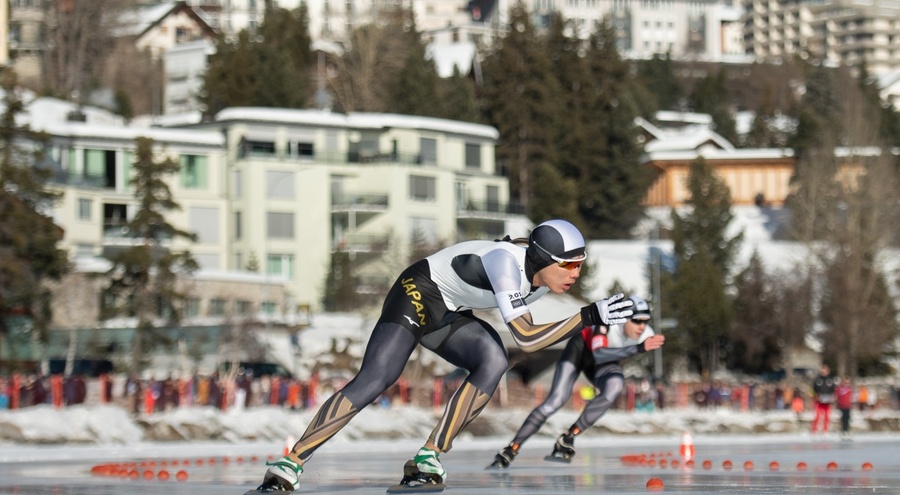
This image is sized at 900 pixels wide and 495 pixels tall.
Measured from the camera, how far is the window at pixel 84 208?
6925cm

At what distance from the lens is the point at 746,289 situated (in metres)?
79.2

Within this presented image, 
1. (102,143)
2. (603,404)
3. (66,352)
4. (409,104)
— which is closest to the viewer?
(603,404)

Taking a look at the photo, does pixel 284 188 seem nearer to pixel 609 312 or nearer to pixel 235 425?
pixel 235 425

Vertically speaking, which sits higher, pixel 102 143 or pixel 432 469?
pixel 102 143

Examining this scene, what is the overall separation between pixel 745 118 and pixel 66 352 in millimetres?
115371

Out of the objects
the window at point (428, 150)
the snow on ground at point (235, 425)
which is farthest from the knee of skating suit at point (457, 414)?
the window at point (428, 150)

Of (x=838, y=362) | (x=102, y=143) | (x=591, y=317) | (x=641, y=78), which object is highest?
(x=641, y=78)

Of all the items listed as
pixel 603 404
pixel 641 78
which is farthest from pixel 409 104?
pixel 603 404

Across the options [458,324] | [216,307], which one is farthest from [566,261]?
[216,307]

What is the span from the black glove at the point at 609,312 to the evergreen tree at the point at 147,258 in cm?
4034

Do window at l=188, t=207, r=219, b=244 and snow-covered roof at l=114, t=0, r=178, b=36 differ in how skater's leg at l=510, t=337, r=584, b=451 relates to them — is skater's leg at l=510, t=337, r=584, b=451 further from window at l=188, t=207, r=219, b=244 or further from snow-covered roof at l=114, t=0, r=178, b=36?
snow-covered roof at l=114, t=0, r=178, b=36

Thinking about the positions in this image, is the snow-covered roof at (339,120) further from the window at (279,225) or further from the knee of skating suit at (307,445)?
the knee of skating suit at (307,445)

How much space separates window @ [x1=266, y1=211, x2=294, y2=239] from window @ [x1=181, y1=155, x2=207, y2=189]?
3.79 m

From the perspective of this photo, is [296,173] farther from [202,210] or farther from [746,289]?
[746,289]
